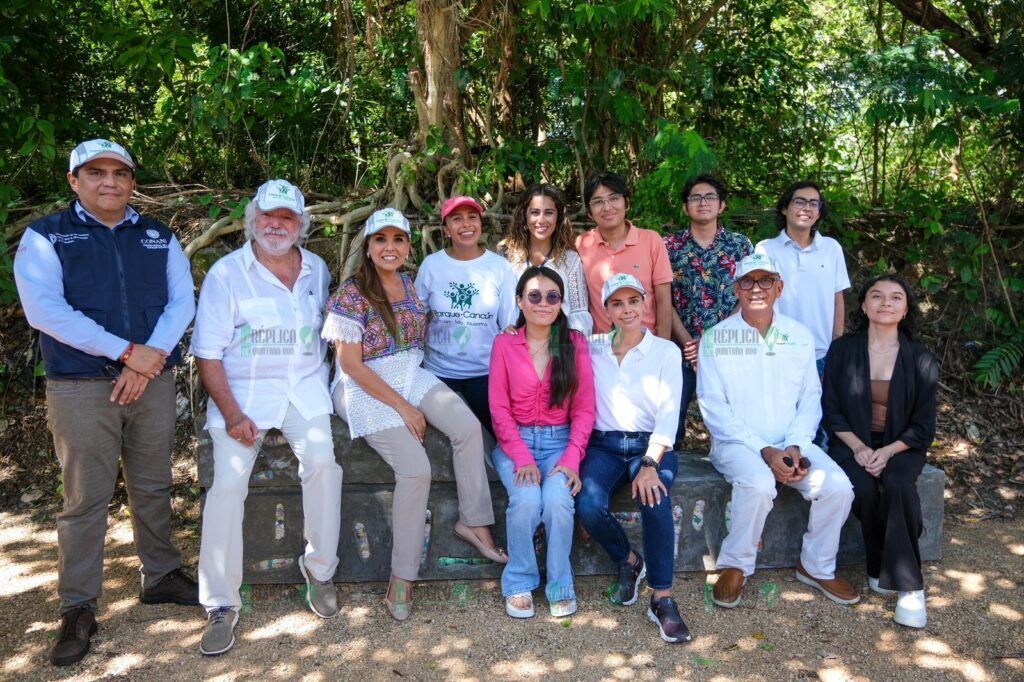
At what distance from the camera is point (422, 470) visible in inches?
140

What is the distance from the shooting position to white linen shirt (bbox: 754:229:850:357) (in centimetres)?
434

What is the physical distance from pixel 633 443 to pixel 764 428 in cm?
65

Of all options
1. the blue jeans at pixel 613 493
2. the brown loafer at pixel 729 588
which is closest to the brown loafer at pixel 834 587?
the brown loafer at pixel 729 588

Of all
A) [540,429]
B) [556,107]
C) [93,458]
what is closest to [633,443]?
[540,429]

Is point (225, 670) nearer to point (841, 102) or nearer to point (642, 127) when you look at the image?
point (642, 127)

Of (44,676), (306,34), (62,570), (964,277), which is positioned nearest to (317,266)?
(62,570)

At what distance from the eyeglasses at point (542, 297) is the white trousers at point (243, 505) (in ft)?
3.52

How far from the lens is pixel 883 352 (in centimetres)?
388

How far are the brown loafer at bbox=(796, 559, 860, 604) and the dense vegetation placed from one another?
7.60 ft

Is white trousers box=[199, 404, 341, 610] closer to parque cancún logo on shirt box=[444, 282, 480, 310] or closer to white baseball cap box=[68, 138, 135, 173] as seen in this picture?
parque cancún logo on shirt box=[444, 282, 480, 310]

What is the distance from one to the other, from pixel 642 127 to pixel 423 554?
351cm

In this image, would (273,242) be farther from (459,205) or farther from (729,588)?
(729,588)

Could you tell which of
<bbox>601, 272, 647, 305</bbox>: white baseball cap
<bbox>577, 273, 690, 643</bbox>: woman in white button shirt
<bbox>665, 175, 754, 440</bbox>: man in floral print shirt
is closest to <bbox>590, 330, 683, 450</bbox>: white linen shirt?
<bbox>577, 273, 690, 643</bbox>: woman in white button shirt

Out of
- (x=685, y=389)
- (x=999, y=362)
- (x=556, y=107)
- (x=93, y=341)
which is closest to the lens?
(x=93, y=341)
